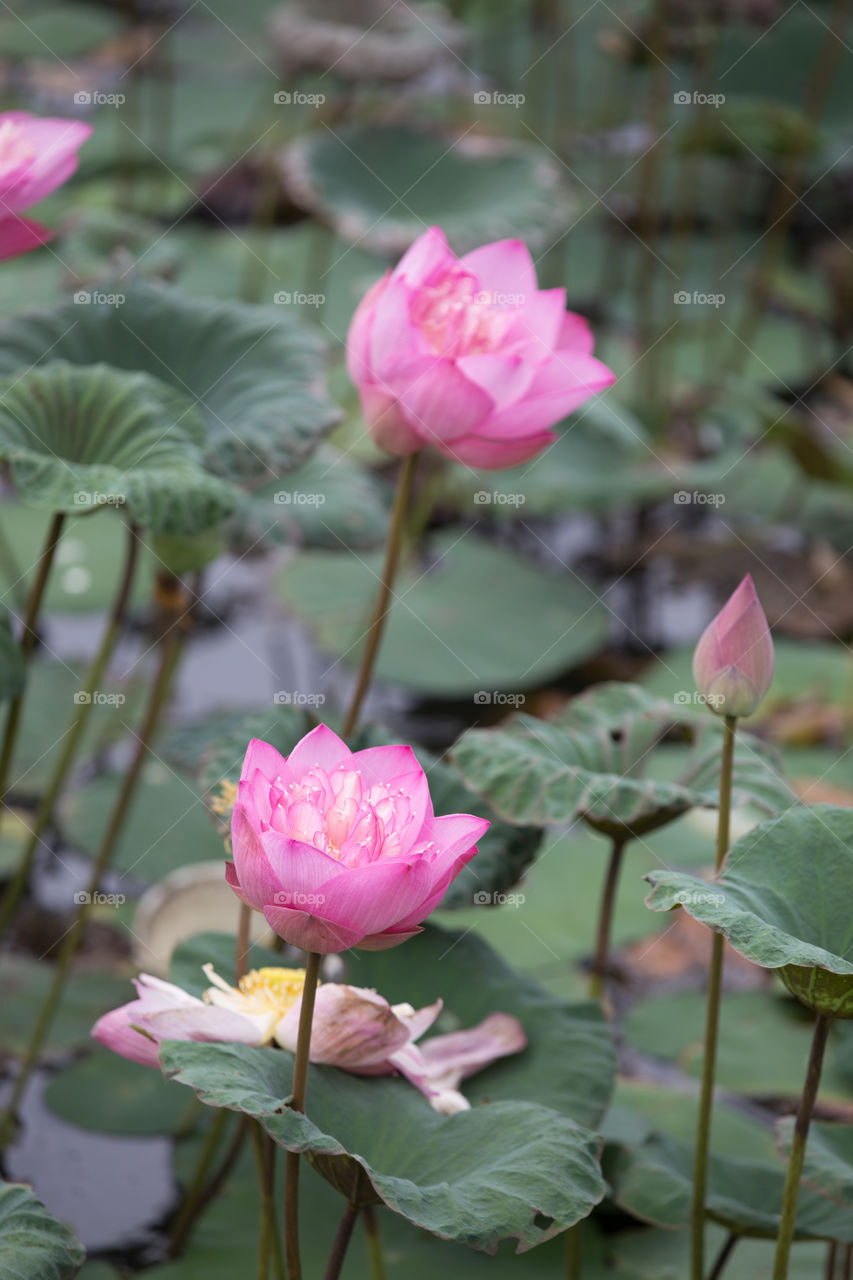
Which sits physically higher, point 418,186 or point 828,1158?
point 418,186

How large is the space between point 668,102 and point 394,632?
2305 mm

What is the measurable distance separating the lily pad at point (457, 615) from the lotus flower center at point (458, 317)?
893 millimetres

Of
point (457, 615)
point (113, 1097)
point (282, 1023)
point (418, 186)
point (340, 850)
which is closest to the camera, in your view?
point (340, 850)

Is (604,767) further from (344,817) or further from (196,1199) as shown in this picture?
(196,1199)

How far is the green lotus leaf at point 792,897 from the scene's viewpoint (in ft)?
2.08

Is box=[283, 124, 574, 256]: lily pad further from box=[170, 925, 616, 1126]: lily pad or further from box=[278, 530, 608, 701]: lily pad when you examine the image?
box=[170, 925, 616, 1126]: lily pad

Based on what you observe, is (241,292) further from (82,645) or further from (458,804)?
(458,804)

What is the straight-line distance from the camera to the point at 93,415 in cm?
89

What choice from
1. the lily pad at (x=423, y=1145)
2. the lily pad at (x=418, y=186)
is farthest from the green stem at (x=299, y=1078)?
the lily pad at (x=418, y=186)

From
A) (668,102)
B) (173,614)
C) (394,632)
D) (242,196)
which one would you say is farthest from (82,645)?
(668,102)

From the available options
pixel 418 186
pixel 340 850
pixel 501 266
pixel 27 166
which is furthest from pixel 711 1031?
pixel 418 186

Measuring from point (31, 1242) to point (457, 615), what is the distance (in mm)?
1400

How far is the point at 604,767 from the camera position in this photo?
909 millimetres

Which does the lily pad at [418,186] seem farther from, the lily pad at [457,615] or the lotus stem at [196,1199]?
the lotus stem at [196,1199]
